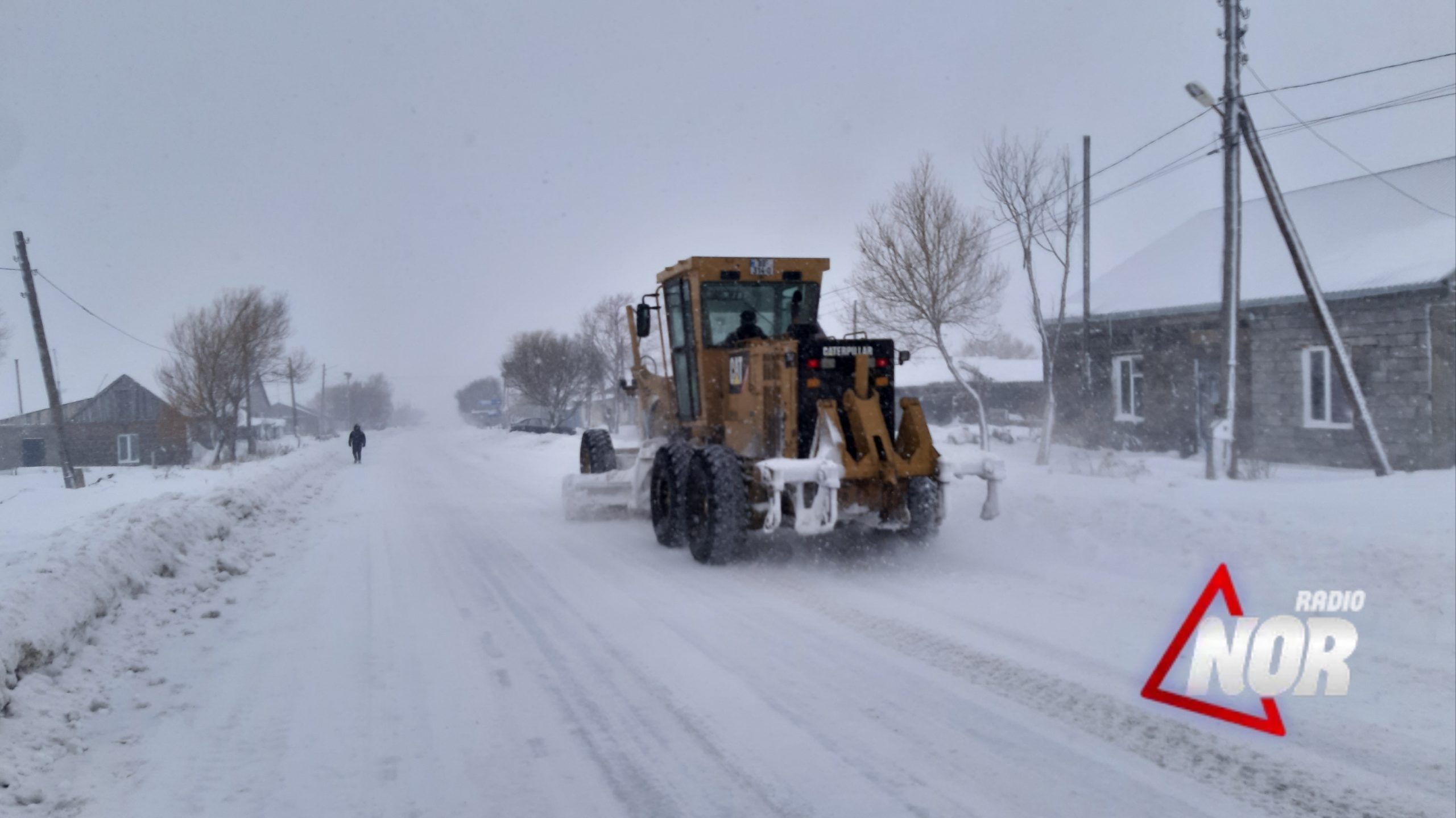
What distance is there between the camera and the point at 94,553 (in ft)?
23.9

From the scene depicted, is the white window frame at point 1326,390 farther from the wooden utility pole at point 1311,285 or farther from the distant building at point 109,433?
the distant building at point 109,433

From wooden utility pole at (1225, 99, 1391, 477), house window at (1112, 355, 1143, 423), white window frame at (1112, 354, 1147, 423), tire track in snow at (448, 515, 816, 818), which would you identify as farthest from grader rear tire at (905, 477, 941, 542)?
house window at (1112, 355, 1143, 423)

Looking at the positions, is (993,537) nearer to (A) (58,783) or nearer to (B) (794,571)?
(B) (794,571)

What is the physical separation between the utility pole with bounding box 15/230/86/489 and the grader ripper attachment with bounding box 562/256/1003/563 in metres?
8.53

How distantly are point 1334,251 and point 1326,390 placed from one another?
3.37 m

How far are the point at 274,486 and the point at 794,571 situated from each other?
12.5m

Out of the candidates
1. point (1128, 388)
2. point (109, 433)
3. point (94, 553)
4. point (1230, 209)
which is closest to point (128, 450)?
point (109, 433)

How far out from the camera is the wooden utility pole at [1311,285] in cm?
1286

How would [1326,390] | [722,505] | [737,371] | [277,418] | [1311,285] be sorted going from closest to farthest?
[722,505]
[737,371]
[1311,285]
[1326,390]
[277,418]

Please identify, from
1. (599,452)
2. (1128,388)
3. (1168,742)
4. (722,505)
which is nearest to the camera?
(1168,742)

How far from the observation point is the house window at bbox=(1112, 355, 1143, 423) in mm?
23016

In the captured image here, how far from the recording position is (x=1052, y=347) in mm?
20547

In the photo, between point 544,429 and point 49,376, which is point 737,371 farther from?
point 544,429

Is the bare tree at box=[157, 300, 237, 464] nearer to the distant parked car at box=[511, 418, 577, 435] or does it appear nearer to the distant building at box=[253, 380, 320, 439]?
the distant building at box=[253, 380, 320, 439]
